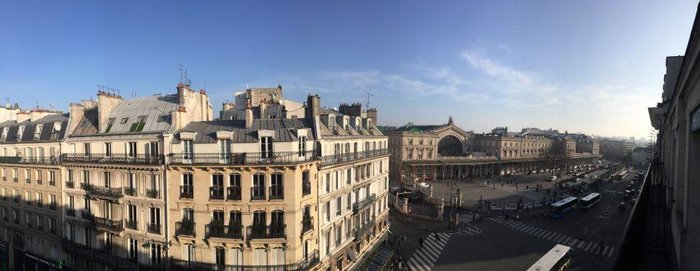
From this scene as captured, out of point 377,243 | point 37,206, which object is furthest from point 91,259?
point 377,243

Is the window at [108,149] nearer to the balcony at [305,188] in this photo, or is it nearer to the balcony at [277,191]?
the balcony at [277,191]

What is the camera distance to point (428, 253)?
34.8 meters

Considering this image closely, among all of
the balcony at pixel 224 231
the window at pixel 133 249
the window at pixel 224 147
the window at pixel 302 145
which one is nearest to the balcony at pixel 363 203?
the window at pixel 302 145

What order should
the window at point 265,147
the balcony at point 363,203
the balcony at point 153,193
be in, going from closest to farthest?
the window at point 265,147 → the balcony at point 153,193 → the balcony at point 363,203

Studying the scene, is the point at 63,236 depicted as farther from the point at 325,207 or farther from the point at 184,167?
the point at 325,207

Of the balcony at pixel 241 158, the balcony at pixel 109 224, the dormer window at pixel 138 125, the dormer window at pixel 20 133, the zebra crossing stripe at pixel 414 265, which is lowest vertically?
the zebra crossing stripe at pixel 414 265

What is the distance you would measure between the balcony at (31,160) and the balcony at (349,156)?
23.8 m

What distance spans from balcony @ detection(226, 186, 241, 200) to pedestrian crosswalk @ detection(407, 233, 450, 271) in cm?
1893

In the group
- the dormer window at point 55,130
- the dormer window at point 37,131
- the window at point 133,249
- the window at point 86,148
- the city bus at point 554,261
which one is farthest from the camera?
the dormer window at point 37,131

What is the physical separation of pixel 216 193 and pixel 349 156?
37.4 feet

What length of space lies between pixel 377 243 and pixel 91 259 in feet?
84.3

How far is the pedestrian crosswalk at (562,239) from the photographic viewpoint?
3353cm

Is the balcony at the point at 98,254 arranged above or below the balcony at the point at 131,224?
below

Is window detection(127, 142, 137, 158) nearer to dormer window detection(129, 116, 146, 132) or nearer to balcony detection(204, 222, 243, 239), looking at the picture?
dormer window detection(129, 116, 146, 132)
